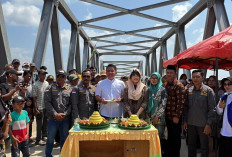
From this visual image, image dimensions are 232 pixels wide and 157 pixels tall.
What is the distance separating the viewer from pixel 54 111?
3896mm

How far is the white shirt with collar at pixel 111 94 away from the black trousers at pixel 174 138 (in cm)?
108

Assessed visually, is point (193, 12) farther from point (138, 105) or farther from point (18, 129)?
point (18, 129)

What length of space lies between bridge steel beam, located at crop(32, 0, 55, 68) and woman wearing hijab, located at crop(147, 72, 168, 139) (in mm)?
5097

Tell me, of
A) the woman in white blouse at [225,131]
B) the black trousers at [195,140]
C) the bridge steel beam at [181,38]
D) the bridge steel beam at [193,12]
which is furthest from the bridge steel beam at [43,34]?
the bridge steel beam at [181,38]

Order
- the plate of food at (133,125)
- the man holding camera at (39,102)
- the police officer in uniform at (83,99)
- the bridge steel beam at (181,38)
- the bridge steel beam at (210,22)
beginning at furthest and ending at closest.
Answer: the bridge steel beam at (181,38) < the bridge steel beam at (210,22) < the man holding camera at (39,102) < the police officer in uniform at (83,99) < the plate of food at (133,125)

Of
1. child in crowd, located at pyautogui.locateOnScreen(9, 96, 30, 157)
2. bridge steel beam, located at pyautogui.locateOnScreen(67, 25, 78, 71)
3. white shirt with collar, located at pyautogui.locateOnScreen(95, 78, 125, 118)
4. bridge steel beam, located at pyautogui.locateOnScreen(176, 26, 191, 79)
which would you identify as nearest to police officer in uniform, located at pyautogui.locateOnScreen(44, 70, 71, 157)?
child in crowd, located at pyautogui.locateOnScreen(9, 96, 30, 157)

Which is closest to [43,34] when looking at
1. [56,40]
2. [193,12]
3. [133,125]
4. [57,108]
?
[56,40]

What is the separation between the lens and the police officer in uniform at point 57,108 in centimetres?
394

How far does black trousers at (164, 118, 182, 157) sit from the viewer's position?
3.98 metres

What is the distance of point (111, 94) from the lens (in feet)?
13.1

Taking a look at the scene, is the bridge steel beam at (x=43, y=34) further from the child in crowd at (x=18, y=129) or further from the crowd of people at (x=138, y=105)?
the child in crowd at (x=18, y=129)

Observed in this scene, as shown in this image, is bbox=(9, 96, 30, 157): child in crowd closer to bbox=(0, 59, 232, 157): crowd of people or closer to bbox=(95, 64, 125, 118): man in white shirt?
bbox=(0, 59, 232, 157): crowd of people

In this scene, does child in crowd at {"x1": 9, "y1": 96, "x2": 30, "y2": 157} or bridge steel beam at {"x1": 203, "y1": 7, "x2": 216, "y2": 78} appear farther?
bridge steel beam at {"x1": 203, "y1": 7, "x2": 216, "y2": 78}

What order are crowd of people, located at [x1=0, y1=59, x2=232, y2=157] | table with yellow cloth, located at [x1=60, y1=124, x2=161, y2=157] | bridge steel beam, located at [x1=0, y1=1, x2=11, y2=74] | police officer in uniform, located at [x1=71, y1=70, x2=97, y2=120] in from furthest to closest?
bridge steel beam, located at [x1=0, y1=1, x2=11, y2=74] < police officer in uniform, located at [x1=71, y1=70, x2=97, y2=120] < crowd of people, located at [x1=0, y1=59, x2=232, y2=157] < table with yellow cloth, located at [x1=60, y1=124, x2=161, y2=157]
